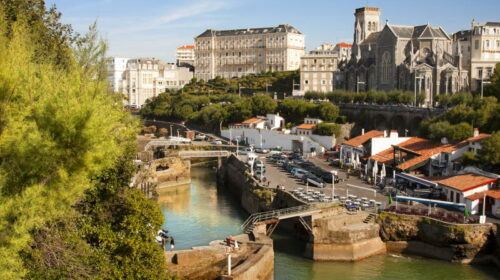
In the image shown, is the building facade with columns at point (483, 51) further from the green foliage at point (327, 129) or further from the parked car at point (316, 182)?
the parked car at point (316, 182)

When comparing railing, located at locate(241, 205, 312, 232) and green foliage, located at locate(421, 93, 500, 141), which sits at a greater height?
green foliage, located at locate(421, 93, 500, 141)

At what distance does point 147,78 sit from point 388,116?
303 feet

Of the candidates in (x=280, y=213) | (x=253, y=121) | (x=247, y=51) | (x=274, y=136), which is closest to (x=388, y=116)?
(x=274, y=136)

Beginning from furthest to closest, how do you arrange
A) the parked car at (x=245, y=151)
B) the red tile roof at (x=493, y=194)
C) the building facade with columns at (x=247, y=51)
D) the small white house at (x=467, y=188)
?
the building facade with columns at (x=247, y=51) → the parked car at (x=245, y=151) → the small white house at (x=467, y=188) → the red tile roof at (x=493, y=194)

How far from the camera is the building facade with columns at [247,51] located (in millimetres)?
148250

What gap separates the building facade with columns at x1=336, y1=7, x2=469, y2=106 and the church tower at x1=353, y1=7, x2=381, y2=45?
5.79 meters

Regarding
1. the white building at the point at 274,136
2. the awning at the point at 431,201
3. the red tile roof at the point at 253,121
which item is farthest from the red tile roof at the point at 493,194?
the red tile roof at the point at 253,121

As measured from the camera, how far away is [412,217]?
35375mm

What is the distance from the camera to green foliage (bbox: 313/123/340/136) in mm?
67625

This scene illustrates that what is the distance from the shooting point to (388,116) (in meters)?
73.8

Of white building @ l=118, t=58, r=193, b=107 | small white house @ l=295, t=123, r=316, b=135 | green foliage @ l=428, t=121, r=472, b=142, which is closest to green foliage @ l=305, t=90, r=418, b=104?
small white house @ l=295, t=123, r=316, b=135

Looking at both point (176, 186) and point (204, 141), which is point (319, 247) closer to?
point (176, 186)

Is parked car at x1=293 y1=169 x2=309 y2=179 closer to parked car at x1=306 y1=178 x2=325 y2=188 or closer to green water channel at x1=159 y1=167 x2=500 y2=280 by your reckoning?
parked car at x1=306 y1=178 x2=325 y2=188

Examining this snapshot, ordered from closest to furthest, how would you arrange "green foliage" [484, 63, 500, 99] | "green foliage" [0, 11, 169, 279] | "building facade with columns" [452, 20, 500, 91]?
1. "green foliage" [0, 11, 169, 279]
2. "green foliage" [484, 63, 500, 99]
3. "building facade with columns" [452, 20, 500, 91]
